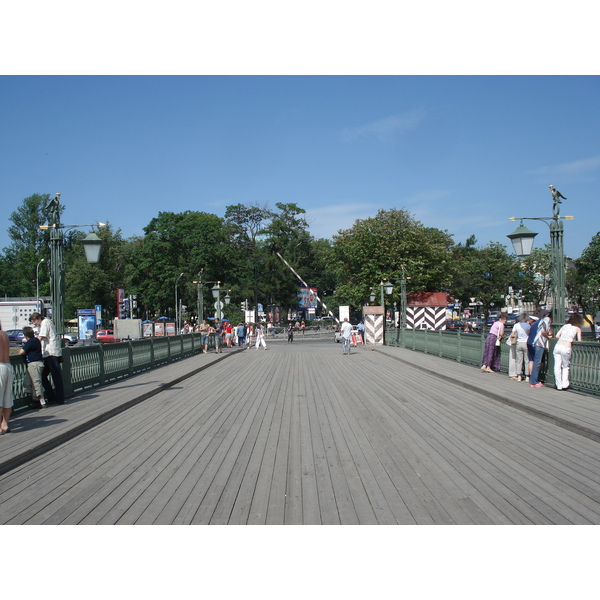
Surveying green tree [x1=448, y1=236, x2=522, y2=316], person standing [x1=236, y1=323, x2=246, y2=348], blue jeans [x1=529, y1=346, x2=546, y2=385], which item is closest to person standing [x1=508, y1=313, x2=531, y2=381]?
blue jeans [x1=529, y1=346, x2=546, y2=385]

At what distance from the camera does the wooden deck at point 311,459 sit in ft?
16.4

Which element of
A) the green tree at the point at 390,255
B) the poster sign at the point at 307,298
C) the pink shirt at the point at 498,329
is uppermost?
the green tree at the point at 390,255

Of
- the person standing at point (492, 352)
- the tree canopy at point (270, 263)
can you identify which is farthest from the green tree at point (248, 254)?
the person standing at point (492, 352)

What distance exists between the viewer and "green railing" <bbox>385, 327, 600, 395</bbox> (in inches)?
446

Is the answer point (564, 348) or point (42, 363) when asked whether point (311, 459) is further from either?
point (564, 348)

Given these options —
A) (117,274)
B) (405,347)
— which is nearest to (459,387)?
(405,347)

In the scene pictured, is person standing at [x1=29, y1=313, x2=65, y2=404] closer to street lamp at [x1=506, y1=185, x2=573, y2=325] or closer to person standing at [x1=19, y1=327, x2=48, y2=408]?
person standing at [x1=19, y1=327, x2=48, y2=408]

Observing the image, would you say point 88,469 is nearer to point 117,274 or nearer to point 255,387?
point 255,387

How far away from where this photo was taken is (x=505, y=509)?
4.97 metres

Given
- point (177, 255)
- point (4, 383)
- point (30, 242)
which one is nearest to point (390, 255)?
point (177, 255)

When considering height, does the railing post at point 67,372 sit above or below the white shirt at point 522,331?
below

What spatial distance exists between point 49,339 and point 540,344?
10.3 metres

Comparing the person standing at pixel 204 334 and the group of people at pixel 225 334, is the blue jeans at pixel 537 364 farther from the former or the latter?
the person standing at pixel 204 334

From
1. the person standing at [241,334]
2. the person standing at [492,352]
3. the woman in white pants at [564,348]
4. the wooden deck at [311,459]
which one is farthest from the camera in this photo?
the person standing at [241,334]
